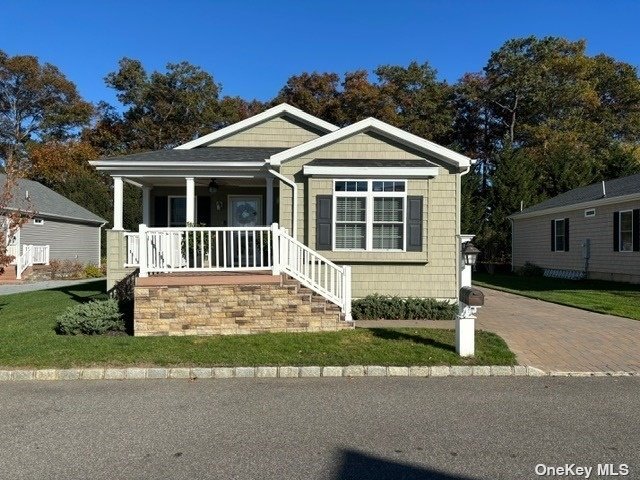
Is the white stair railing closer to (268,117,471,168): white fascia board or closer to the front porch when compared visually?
the front porch

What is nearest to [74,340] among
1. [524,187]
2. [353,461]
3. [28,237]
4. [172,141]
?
[353,461]

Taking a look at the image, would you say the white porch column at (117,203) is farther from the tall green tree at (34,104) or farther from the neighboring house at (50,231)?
the tall green tree at (34,104)

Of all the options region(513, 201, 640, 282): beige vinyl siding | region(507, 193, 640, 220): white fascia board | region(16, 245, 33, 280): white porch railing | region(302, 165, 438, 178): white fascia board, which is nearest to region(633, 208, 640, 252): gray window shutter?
region(513, 201, 640, 282): beige vinyl siding

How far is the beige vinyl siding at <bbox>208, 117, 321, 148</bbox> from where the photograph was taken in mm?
15125

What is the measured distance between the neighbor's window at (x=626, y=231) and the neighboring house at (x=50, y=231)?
2215cm

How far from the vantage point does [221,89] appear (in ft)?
135

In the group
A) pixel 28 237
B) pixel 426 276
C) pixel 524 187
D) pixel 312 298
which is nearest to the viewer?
pixel 312 298

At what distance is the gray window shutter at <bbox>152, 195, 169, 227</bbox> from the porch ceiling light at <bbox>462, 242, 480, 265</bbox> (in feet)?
33.0

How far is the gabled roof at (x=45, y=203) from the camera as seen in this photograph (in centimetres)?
2348

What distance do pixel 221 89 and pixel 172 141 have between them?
5.86 m

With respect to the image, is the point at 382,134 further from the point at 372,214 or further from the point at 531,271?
the point at 531,271

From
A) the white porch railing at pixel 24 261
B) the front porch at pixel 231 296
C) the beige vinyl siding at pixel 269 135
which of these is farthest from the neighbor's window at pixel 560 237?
the white porch railing at pixel 24 261

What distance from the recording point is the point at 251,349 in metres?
7.48

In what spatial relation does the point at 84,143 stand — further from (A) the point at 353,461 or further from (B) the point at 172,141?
(A) the point at 353,461
